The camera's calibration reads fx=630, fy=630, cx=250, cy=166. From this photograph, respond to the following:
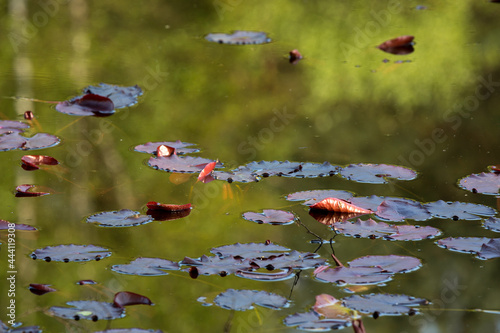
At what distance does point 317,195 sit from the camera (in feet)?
6.96

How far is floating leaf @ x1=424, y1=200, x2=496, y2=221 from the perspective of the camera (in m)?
1.98

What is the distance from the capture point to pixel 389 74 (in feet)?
11.5

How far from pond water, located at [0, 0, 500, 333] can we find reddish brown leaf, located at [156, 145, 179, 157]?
7 centimetres

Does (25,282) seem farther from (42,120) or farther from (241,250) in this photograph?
(42,120)

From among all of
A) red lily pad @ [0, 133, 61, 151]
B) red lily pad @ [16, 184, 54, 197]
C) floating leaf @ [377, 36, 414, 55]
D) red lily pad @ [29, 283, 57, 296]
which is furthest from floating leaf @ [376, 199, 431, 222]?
floating leaf @ [377, 36, 414, 55]

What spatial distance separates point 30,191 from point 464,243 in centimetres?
142

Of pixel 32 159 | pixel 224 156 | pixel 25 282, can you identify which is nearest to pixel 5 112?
pixel 32 159

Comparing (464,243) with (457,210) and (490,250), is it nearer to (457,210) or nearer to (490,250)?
(490,250)

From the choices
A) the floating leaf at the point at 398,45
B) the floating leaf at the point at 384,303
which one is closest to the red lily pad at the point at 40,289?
the floating leaf at the point at 384,303

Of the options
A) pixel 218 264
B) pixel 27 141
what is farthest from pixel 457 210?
pixel 27 141

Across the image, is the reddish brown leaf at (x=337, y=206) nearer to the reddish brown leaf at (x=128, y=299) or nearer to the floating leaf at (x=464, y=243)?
the floating leaf at (x=464, y=243)

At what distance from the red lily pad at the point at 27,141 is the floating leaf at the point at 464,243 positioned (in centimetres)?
156

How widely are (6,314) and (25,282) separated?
145mm

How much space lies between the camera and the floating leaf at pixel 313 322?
4.64 feet
